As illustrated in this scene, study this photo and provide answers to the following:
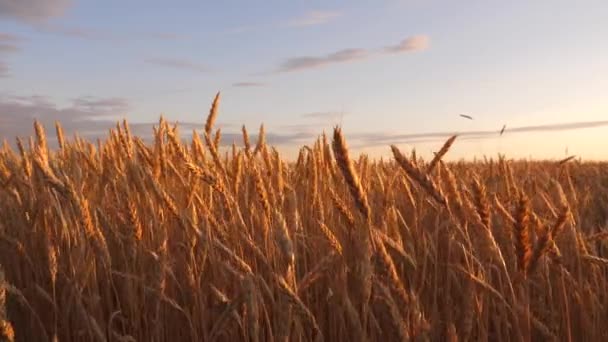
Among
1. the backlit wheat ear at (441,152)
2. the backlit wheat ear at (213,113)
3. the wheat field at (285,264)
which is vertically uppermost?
the backlit wheat ear at (213,113)

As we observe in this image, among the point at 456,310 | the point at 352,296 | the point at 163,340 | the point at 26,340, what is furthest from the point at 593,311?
the point at 26,340

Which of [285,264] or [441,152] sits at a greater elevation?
[441,152]

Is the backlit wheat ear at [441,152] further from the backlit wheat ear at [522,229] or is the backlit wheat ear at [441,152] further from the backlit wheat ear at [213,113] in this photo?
the backlit wheat ear at [213,113]

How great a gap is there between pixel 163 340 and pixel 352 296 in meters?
0.64

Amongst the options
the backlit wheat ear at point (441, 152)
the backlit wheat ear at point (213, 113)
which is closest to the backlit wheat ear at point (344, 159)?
the backlit wheat ear at point (441, 152)

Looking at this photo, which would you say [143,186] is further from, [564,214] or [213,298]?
[564,214]

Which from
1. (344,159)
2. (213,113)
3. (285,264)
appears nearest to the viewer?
(344,159)

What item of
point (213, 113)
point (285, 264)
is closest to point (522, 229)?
point (285, 264)

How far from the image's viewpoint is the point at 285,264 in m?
2.14

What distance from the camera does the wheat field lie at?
150cm

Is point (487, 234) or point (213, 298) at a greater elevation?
point (487, 234)

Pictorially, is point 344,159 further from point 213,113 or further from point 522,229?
point 213,113

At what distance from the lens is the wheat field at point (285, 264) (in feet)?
4.91

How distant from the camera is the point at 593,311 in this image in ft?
6.19
